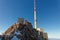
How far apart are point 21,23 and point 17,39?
10.6 feet

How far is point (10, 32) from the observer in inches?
822

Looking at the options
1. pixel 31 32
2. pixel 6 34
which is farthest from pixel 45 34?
pixel 6 34

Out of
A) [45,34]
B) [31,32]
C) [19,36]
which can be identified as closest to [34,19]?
[45,34]

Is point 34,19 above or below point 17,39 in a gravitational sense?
above

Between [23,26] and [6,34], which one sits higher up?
[23,26]

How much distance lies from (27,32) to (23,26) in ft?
4.64

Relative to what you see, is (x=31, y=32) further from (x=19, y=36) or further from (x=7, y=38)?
(x=7, y=38)

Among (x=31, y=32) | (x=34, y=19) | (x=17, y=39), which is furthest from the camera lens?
(x=34, y=19)

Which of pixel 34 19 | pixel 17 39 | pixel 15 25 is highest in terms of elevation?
pixel 34 19

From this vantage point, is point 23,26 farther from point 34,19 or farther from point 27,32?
point 34,19

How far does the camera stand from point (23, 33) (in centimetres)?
2056

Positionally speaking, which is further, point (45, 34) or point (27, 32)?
point (45, 34)

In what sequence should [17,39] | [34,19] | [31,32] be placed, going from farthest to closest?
[34,19] < [31,32] < [17,39]

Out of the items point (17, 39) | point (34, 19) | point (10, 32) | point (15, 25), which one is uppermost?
point (34, 19)
